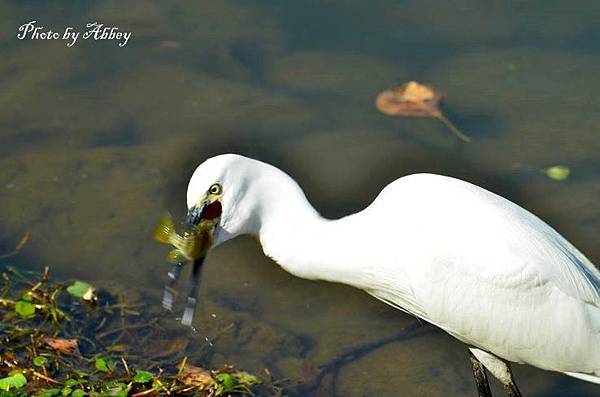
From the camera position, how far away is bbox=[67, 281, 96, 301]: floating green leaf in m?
5.41

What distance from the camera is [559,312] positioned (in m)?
4.37

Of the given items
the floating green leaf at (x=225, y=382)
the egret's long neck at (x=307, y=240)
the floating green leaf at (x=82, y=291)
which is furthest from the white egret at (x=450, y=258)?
the floating green leaf at (x=82, y=291)

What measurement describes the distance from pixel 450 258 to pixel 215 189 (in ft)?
3.43

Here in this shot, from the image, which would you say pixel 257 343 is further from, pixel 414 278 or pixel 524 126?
pixel 524 126

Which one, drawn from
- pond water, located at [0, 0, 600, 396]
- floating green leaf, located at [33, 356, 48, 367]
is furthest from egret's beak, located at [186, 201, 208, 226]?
pond water, located at [0, 0, 600, 396]

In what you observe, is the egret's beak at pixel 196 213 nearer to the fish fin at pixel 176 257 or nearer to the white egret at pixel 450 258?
the white egret at pixel 450 258

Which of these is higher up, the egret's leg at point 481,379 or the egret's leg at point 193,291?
the egret's leg at point 193,291

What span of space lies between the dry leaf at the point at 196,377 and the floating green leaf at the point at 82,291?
777mm

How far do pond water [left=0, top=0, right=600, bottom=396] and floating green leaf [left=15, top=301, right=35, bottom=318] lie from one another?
1.69 feet

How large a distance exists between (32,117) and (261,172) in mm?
3114

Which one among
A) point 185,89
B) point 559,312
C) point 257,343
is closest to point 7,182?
point 185,89

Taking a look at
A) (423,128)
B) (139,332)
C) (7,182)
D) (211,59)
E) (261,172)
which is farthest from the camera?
(211,59)

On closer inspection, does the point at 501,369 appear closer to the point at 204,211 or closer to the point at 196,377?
the point at 196,377

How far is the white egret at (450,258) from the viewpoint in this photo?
4.28m
